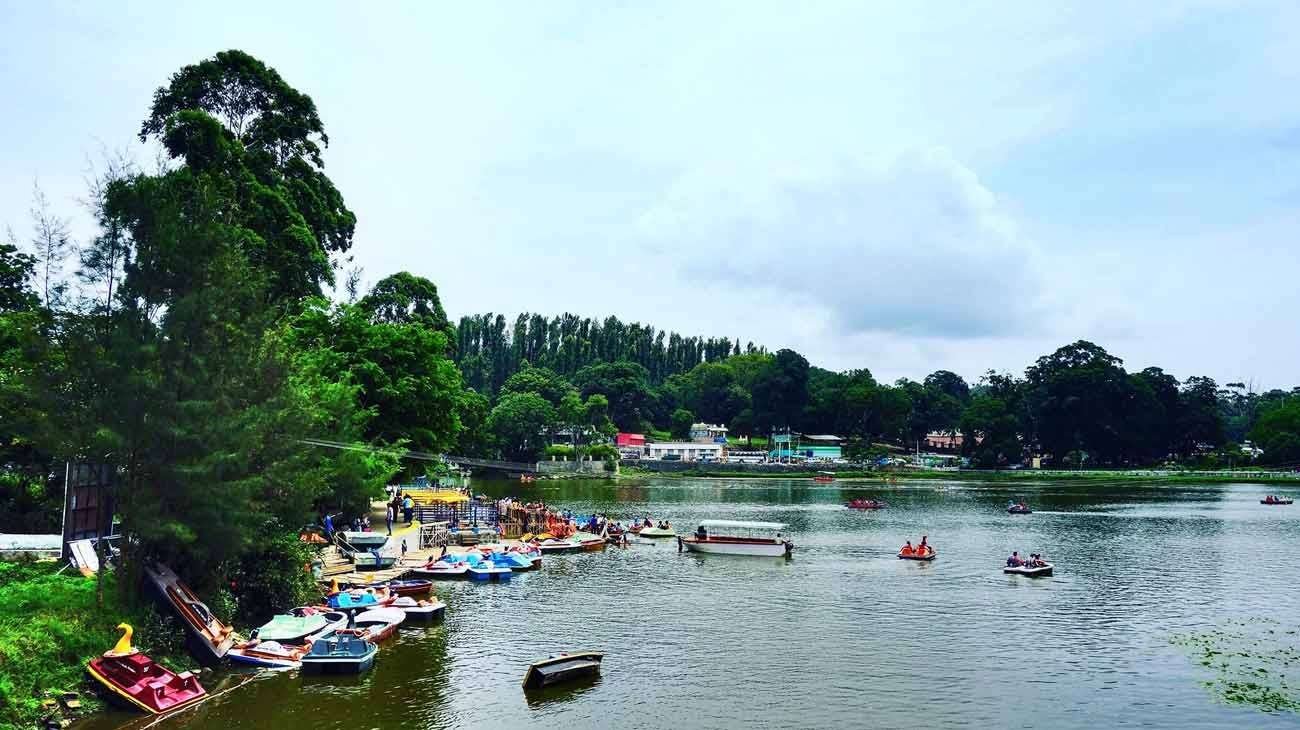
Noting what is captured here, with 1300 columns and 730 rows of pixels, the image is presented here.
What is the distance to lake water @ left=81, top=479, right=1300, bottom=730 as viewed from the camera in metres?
27.5

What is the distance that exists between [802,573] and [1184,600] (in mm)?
20148

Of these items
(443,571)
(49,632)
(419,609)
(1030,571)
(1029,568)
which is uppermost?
(49,632)

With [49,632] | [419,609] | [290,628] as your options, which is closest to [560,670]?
[290,628]

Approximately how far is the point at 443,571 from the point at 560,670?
20453 mm

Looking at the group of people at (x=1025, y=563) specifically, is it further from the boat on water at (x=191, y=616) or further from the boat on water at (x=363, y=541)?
the boat on water at (x=191, y=616)

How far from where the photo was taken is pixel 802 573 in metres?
56.2

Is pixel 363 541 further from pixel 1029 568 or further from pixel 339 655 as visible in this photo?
pixel 1029 568

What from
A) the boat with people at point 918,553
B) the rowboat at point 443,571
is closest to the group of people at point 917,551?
the boat with people at point 918,553

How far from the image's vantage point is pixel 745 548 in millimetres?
63781

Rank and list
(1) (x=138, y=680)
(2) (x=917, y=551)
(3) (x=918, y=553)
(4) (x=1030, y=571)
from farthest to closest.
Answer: (2) (x=917, y=551), (3) (x=918, y=553), (4) (x=1030, y=571), (1) (x=138, y=680)

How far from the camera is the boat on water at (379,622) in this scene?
113 feet

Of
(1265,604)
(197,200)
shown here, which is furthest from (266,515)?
(1265,604)

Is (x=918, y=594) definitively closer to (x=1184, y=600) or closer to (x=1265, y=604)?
(x=1184, y=600)

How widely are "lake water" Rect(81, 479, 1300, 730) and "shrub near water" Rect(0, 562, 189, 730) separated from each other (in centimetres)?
184
